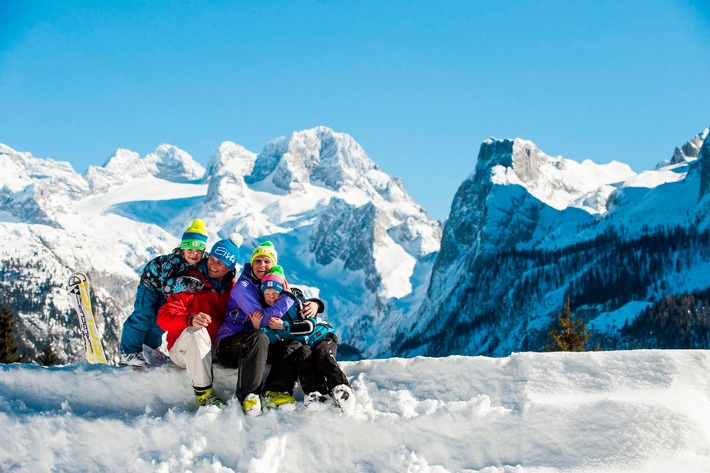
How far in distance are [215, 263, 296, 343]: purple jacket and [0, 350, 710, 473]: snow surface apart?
0.92 metres

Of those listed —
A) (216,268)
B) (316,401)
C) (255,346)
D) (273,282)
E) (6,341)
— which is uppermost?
(6,341)

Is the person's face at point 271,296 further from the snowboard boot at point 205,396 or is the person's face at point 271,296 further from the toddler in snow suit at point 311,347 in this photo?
the snowboard boot at point 205,396

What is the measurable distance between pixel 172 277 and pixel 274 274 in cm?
149

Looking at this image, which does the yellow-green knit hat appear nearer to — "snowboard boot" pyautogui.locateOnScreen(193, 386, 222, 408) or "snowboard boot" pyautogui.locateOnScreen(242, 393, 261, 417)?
"snowboard boot" pyautogui.locateOnScreen(193, 386, 222, 408)

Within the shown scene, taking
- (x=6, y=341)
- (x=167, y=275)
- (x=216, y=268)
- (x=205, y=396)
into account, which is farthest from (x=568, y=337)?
(x=6, y=341)

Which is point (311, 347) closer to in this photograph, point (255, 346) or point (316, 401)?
point (255, 346)

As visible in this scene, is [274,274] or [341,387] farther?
[274,274]

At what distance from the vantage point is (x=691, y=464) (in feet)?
22.7

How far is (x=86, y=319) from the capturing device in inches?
498

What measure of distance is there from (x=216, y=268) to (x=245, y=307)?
3.17 ft

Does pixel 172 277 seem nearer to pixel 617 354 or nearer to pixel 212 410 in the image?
pixel 212 410

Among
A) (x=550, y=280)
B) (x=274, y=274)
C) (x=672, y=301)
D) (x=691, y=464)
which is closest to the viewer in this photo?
(x=691, y=464)

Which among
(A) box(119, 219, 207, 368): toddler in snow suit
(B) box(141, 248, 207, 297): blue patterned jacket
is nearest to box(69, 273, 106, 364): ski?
(A) box(119, 219, 207, 368): toddler in snow suit

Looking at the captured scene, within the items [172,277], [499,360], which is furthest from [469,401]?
[172,277]
